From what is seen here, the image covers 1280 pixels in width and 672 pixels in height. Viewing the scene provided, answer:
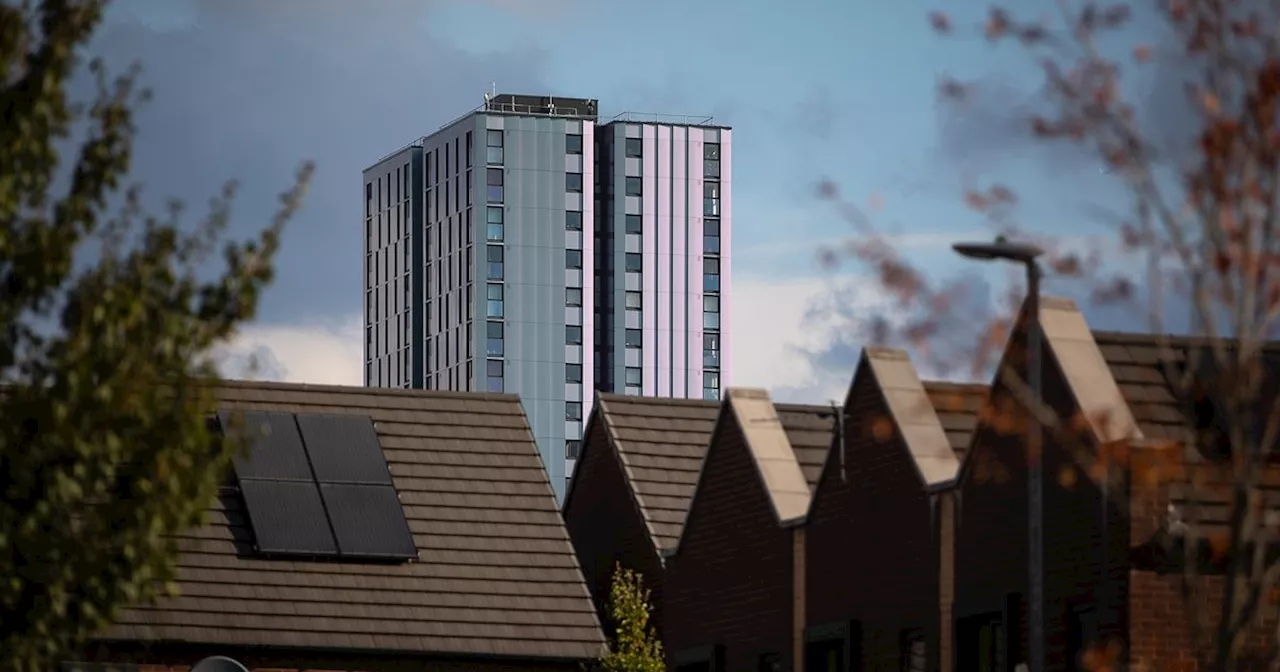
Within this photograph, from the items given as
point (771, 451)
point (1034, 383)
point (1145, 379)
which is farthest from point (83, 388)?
point (771, 451)

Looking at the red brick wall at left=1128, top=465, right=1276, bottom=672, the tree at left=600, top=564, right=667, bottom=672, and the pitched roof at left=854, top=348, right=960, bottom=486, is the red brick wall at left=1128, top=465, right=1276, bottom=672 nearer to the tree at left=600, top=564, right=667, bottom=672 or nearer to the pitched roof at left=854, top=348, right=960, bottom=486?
the pitched roof at left=854, top=348, right=960, bottom=486

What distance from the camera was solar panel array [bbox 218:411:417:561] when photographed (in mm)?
39031

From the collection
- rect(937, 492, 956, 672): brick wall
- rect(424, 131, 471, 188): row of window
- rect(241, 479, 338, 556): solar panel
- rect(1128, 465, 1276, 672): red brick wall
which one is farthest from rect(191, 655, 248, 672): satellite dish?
rect(424, 131, 471, 188): row of window

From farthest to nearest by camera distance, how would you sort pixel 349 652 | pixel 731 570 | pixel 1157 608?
pixel 349 652 → pixel 731 570 → pixel 1157 608

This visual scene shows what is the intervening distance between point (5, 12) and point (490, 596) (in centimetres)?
2477

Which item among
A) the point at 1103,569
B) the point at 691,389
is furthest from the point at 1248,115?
the point at 691,389

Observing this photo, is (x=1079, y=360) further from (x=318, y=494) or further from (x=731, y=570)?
(x=318, y=494)

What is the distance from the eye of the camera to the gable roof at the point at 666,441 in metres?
39.8

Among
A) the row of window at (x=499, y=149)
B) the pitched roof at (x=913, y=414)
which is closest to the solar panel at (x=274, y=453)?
the pitched roof at (x=913, y=414)

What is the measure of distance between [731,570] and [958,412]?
524 cm

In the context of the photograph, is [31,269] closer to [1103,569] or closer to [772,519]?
[1103,569]

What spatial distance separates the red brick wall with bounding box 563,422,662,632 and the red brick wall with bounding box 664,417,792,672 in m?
1.94

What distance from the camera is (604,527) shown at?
4391 centimetres

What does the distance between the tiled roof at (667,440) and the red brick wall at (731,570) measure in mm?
1669
